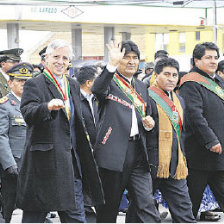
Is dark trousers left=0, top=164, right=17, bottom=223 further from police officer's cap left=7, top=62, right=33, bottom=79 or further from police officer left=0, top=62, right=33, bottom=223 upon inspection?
police officer's cap left=7, top=62, right=33, bottom=79

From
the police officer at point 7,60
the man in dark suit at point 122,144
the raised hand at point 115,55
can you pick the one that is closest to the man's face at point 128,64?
the man in dark suit at point 122,144

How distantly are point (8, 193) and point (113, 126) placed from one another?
1.84 meters

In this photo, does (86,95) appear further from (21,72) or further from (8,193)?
(8,193)

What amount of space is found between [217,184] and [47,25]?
24240 millimetres

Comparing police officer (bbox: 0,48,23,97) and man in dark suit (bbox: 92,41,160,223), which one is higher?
police officer (bbox: 0,48,23,97)

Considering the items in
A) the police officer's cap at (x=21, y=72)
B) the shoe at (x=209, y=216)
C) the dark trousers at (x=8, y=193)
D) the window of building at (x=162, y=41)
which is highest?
the window of building at (x=162, y=41)

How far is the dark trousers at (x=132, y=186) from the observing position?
20.3 ft

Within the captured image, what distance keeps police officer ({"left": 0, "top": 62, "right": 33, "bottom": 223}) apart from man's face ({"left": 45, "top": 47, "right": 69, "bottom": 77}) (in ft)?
5.49

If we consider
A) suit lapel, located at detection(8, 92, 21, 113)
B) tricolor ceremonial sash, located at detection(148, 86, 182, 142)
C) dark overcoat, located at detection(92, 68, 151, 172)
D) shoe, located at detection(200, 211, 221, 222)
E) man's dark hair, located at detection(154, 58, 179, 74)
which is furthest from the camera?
shoe, located at detection(200, 211, 221, 222)

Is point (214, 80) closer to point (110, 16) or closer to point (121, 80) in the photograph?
point (121, 80)

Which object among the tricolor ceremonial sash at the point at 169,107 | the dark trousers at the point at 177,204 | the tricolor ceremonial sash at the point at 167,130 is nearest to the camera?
the dark trousers at the point at 177,204

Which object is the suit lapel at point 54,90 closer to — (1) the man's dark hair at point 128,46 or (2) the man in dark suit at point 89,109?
(1) the man's dark hair at point 128,46

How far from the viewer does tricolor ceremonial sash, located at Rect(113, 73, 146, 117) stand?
20.8 feet

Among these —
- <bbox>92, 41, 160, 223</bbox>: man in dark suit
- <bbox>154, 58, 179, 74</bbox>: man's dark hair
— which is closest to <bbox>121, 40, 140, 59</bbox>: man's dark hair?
<bbox>92, 41, 160, 223</bbox>: man in dark suit
